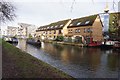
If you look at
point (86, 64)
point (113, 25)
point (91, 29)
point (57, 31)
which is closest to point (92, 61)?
point (86, 64)

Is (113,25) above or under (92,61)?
above

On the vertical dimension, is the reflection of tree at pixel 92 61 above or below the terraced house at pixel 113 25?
below

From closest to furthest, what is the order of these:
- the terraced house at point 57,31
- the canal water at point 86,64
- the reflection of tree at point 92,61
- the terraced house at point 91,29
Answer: the canal water at point 86,64 → the reflection of tree at point 92,61 → the terraced house at point 91,29 → the terraced house at point 57,31

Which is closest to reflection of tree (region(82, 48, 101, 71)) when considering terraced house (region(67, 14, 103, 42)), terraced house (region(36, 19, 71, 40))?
terraced house (region(67, 14, 103, 42))

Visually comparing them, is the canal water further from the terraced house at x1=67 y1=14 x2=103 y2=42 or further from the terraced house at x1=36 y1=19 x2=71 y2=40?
the terraced house at x1=36 y1=19 x2=71 y2=40

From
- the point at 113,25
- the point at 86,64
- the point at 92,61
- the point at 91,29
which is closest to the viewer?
the point at 86,64

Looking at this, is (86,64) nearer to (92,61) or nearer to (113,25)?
(92,61)

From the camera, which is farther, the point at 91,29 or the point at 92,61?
the point at 91,29

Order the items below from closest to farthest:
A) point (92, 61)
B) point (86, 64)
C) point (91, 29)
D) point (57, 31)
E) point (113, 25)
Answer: point (86, 64) < point (92, 61) < point (91, 29) < point (113, 25) < point (57, 31)

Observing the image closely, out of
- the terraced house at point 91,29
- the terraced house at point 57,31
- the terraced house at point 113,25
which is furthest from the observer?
the terraced house at point 57,31

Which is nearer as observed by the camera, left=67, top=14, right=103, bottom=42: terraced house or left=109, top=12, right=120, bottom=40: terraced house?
left=109, top=12, right=120, bottom=40: terraced house

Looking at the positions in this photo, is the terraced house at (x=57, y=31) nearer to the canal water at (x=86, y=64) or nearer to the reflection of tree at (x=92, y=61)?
the canal water at (x=86, y=64)

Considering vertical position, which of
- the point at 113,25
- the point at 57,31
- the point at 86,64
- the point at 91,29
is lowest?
the point at 86,64

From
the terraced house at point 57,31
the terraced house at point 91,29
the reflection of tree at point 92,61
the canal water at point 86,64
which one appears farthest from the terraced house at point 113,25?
the reflection of tree at point 92,61
